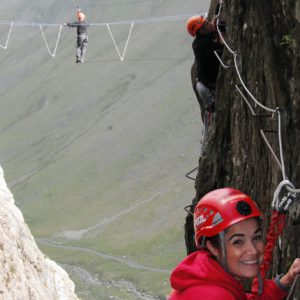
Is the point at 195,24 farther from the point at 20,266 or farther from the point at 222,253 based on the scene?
the point at 20,266

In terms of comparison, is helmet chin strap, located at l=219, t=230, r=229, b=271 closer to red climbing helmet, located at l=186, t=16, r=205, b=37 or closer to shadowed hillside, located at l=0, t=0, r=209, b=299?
red climbing helmet, located at l=186, t=16, r=205, b=37

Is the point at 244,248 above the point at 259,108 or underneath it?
above

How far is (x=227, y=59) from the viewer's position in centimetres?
1337

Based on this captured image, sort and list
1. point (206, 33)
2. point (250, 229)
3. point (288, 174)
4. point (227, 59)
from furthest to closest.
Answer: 1. point (206, 33)
2. point (227, 59)
3. point (288, 174)
4. point (250, 229)

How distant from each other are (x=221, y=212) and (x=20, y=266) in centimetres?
2148

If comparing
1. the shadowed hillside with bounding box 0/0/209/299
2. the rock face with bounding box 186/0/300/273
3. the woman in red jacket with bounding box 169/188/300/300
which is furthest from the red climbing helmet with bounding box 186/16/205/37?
the shadowed hillside with bounding box 0/0/209/299

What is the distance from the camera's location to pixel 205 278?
5332 millimetres

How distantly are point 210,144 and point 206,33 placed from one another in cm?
258

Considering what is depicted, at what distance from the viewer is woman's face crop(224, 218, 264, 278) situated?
5.50 m

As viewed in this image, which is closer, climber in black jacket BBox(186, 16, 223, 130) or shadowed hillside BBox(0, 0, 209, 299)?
climber in black jacket BBox(186, 16, 223, 130)

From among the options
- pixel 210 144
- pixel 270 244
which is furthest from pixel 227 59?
pixel 270 244

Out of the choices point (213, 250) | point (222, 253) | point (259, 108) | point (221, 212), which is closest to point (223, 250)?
point (222, 253)

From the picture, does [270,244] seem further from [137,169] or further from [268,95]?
[137,169]

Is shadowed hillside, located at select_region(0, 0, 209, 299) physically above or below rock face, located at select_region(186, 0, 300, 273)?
below
